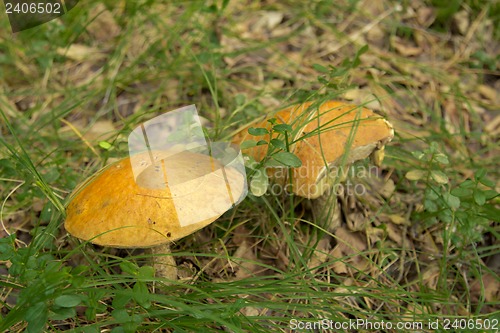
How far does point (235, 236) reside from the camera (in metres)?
2.35

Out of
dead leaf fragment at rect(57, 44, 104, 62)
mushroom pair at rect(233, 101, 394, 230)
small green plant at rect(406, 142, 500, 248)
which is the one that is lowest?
small green plant at rect(406, 142, 500, 248)

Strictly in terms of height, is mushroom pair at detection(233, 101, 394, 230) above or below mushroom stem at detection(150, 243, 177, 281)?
above

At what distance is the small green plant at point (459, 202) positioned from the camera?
2086 millimetres

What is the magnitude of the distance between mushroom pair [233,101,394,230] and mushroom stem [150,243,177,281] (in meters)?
0.54

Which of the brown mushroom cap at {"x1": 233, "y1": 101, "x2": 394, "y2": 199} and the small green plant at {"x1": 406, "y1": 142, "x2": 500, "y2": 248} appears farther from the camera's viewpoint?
the small green plant at {"x1": 406, "y1": 142, "x2": 500, "y2": 248}

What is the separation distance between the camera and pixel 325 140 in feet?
6.58

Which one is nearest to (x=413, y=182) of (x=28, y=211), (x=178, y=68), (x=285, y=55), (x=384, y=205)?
(x=384, y=205)

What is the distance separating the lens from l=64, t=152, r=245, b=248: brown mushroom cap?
66.3 inches

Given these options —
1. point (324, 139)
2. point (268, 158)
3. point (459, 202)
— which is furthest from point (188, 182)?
point (459, 202)

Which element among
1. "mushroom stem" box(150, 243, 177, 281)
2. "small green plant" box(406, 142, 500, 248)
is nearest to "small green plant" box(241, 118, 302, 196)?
"mushroom stem" box(150, 243, 177, 281)

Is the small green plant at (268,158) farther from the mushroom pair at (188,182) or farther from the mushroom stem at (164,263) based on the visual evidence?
the mushroom stem at (164,263)

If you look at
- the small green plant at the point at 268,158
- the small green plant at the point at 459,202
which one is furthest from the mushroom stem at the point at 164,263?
the small green plant at the point at 459,202

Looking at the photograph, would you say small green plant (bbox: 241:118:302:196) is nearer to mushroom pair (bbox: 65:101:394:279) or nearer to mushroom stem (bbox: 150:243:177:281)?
mushroom pair (bbox: 65:101:394:279)

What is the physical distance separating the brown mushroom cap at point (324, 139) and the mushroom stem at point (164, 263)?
0.54 metres
